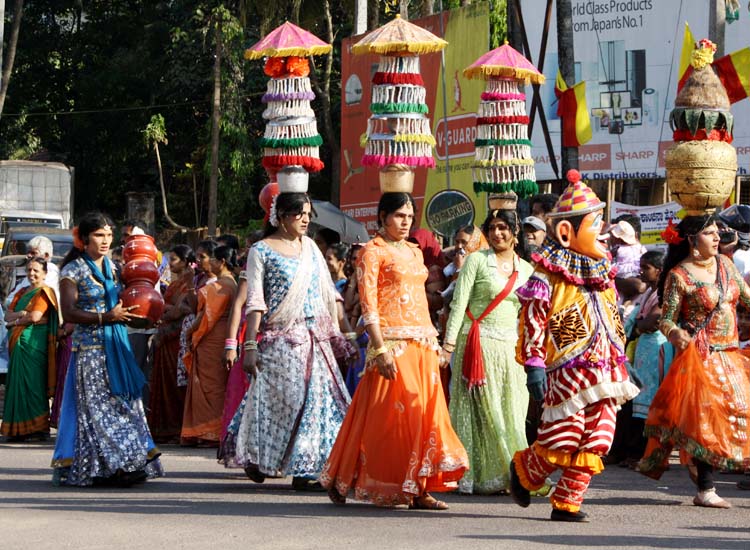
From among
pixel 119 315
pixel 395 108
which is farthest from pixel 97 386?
pixel 395 108

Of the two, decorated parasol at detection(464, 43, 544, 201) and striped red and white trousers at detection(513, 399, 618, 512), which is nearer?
striped red and white trousers at detection(513, 399, 618, 512)

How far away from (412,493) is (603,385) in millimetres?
1308

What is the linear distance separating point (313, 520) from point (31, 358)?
256 inches

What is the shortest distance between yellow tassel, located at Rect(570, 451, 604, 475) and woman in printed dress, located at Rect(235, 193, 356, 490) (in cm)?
188

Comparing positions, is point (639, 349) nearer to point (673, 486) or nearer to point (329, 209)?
point (673, 486)

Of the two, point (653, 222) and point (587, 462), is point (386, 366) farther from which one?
point (653, 222)

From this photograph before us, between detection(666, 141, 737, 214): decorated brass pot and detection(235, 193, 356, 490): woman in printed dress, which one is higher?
detection(666, 141, 737, 214): decorated brass pot

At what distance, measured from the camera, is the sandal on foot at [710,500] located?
27.1 ft

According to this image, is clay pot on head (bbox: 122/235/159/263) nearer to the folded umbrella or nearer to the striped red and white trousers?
the striped red and white trousers

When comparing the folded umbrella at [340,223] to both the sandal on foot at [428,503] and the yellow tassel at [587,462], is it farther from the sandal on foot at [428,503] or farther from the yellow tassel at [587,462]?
the yellow tassel at [587,462]

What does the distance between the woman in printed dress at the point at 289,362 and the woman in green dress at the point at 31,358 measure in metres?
4.84

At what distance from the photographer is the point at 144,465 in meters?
9.15

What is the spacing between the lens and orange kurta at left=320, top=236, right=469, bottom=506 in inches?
309

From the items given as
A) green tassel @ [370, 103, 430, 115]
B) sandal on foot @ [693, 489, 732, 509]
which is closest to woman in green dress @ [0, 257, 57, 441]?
green tassel @ [370, 103, 430, 115]
